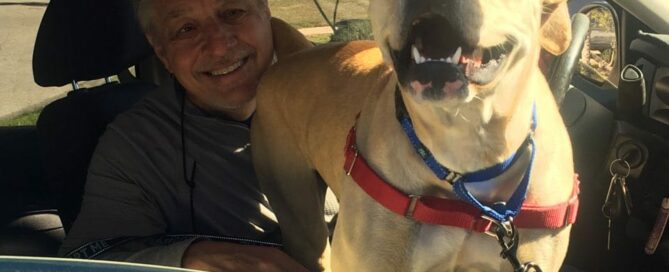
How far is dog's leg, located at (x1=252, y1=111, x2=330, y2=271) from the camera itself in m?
2.94

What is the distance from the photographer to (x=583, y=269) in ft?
10.4

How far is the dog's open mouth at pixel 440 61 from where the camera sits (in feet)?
6.13

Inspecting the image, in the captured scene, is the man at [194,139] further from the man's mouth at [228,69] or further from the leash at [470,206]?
the leash at [470,206]

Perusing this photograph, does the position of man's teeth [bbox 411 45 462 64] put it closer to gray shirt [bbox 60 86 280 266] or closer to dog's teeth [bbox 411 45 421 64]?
dog's teeth [bbox 411 45 421 64]

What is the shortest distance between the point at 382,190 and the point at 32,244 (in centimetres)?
173

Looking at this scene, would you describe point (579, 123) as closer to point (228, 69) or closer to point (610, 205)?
point (610, 205)

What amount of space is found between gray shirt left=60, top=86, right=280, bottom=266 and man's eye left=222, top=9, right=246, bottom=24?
1.17ft

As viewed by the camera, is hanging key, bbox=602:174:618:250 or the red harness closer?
the red harness

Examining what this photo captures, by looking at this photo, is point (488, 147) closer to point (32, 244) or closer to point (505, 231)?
point (505, 231)

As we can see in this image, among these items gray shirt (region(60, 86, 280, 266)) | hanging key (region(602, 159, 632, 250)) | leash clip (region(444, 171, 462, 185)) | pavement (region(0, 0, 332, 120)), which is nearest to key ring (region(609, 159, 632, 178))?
hanging key (region(602, 159, 632, 250))

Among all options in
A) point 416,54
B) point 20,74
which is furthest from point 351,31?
point 20,74

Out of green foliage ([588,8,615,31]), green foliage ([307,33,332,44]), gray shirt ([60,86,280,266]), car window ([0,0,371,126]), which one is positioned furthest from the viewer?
car window ([0,0,371,126])

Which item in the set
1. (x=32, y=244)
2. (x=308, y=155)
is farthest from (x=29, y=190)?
(x=308, y=155)

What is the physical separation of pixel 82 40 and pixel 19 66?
3.15m
